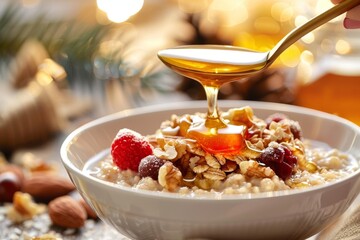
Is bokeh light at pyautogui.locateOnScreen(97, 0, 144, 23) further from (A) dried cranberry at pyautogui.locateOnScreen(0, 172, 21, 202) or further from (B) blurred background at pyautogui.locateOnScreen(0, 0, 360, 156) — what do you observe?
(A) dried cranberry at pyautogui.locateOnScreen(0, 172, 21, 202)

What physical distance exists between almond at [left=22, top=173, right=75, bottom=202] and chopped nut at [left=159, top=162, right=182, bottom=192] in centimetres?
45

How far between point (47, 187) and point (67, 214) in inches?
5.3

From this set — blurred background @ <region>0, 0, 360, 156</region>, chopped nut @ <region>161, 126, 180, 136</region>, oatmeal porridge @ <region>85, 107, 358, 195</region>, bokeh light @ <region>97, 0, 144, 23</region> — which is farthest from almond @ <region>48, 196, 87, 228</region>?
bokeh light @ <region>97, 0, 144, 23</region>

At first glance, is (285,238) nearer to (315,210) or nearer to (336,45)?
(315,210)

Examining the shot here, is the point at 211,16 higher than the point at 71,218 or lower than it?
higher

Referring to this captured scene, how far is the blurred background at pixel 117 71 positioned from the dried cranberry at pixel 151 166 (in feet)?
1.88

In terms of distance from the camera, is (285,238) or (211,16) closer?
(285,238)

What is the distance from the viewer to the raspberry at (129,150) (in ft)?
3.19

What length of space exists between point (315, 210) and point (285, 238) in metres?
0.05

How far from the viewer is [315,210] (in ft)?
2.85

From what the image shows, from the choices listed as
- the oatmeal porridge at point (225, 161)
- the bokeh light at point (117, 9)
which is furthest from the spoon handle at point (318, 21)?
the bokeh light at point (117, 9)

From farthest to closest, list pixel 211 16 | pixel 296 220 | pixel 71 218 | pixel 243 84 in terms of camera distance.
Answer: pixel 211 16
pixel 243 84
pixel 71 218
pixel 296 220

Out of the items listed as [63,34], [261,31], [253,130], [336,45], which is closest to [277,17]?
[261,31]

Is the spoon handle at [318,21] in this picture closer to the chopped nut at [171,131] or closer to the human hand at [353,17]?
the human hand at [353,17]
